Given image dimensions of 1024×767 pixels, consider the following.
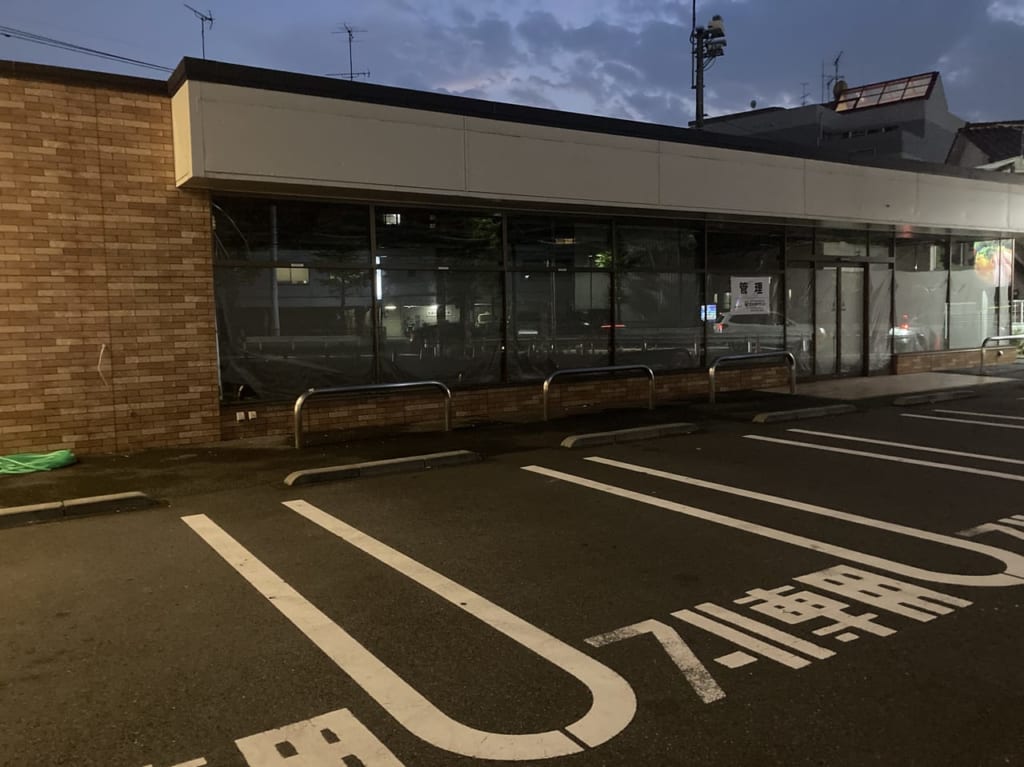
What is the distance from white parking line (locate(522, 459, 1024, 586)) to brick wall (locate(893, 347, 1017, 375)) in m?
11.5

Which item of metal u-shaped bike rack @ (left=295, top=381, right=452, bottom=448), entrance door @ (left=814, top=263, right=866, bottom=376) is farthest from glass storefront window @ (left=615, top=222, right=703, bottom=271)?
metal u-shaped bike rack @ (left=295, top=381, right=452, bottom=448)

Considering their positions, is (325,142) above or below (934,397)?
above

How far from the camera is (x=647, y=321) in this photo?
1302 centimetres

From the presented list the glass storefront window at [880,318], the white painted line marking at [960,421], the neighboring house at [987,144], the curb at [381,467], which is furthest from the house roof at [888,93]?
the curb at [381,467]

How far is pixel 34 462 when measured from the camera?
310 inches

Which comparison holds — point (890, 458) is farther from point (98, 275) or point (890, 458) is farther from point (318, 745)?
point (98, 275)

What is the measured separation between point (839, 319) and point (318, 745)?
14.8m

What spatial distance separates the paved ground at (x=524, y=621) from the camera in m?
3.08

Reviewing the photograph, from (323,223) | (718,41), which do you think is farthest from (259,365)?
(718,41)

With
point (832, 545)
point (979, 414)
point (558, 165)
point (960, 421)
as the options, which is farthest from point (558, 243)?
point (832, 545)

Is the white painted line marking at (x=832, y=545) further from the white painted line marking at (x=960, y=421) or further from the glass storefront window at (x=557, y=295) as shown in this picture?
the white painted line marking at (x=960, y=421)

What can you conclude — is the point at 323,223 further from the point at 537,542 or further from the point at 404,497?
the point at 537,542

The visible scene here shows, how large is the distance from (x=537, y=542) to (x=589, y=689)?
2.22 meters

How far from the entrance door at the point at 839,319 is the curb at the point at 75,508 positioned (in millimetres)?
12725
